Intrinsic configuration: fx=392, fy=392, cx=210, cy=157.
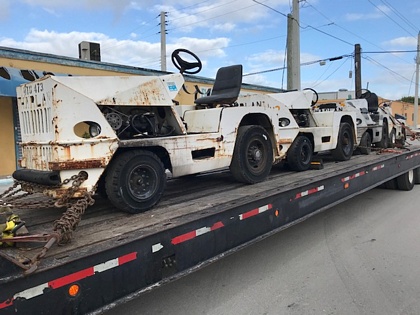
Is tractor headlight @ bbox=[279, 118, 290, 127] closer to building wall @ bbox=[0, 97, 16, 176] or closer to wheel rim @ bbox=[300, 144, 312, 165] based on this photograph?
wheel rim @ bbox=[300, 144, 312, 165]

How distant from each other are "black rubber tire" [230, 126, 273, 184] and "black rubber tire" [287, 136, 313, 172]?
83 centimetres

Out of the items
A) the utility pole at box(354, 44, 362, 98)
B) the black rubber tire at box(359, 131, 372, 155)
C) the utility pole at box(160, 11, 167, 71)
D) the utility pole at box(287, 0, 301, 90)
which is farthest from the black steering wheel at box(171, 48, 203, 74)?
the utility pole at box(354, 44, 362, 98)

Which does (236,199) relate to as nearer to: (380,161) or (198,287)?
(198,287)

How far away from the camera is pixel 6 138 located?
10586mm

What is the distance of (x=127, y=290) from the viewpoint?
260cm

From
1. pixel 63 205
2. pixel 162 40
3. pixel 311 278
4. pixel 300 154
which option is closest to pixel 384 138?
pixel 300 154

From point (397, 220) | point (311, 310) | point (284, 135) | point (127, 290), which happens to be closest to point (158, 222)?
point (127, 290)

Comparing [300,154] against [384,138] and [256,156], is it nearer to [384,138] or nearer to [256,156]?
[256,156]

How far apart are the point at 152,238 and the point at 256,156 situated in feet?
8.11

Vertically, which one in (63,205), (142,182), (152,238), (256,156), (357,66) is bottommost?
(152,238)

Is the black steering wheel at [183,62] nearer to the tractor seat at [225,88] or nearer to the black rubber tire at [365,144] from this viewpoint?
the tractor seat at [225,88]

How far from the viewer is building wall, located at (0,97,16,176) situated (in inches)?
412

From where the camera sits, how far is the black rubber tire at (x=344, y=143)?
278 inches

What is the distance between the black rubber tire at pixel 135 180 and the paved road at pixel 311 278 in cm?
93
